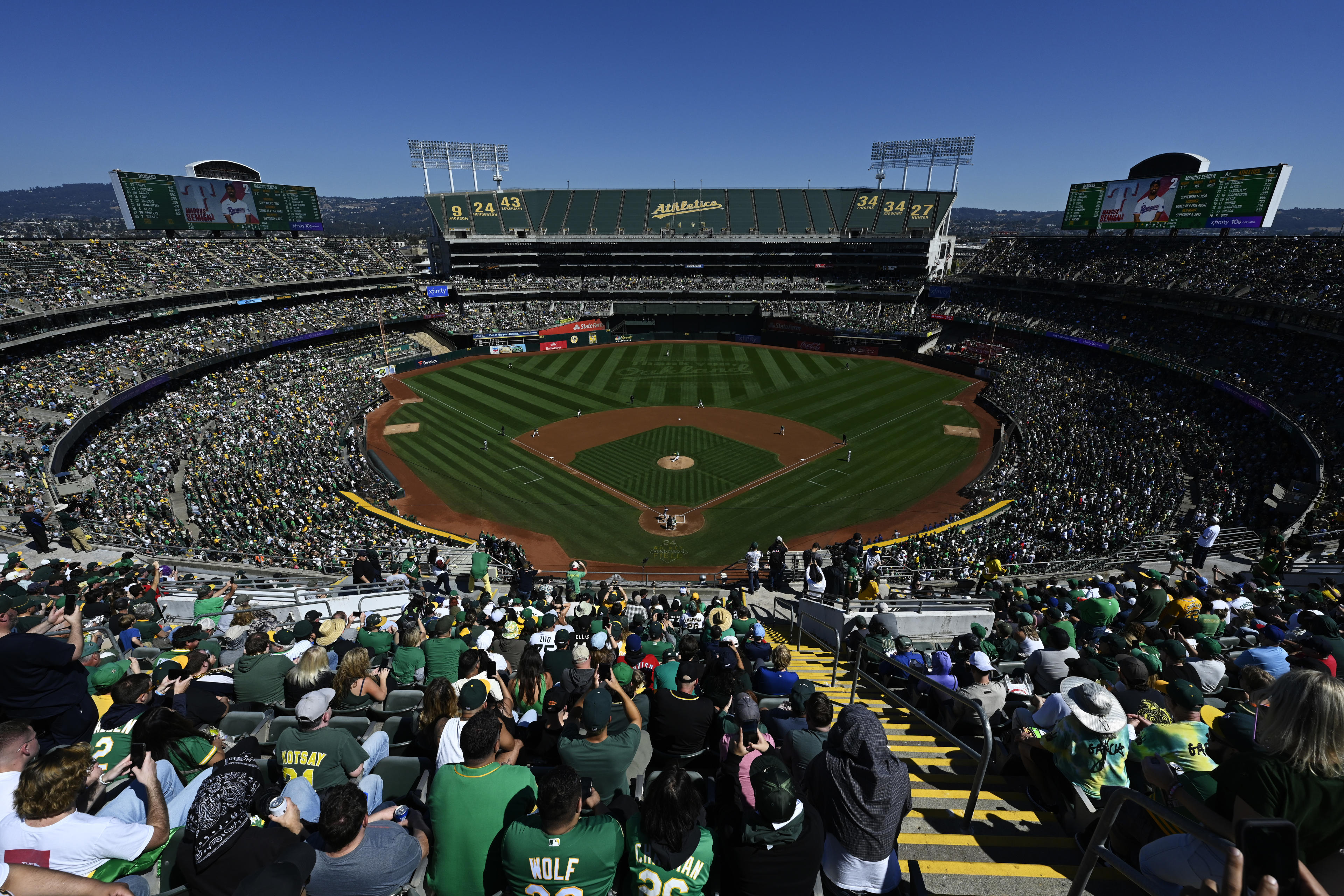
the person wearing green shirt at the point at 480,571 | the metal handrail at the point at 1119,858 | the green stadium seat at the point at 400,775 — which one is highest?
the metal handrail at the point at 1119,858

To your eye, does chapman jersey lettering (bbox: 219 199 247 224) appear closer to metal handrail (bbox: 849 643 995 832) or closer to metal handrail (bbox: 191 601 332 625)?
metal handrail (bbox: 191 601 332 625)

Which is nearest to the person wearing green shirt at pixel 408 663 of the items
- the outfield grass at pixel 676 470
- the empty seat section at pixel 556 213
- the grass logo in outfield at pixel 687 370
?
the outfield grass at pixel 676 470

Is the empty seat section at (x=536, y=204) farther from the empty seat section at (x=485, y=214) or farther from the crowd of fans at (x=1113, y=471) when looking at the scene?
the crowd of fans at (x=1113, y=471)

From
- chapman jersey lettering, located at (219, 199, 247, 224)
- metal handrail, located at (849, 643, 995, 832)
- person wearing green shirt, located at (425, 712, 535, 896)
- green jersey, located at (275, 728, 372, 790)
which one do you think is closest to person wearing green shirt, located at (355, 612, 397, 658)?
green jersey, located at (275, 728, 372, 790)

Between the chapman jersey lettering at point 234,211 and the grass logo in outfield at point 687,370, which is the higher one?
the chapman jersey lettering at point 234,211

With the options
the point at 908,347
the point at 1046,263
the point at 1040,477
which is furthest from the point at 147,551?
the point at 1046,263

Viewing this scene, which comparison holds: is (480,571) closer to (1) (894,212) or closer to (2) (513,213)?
(2) (513,213)
